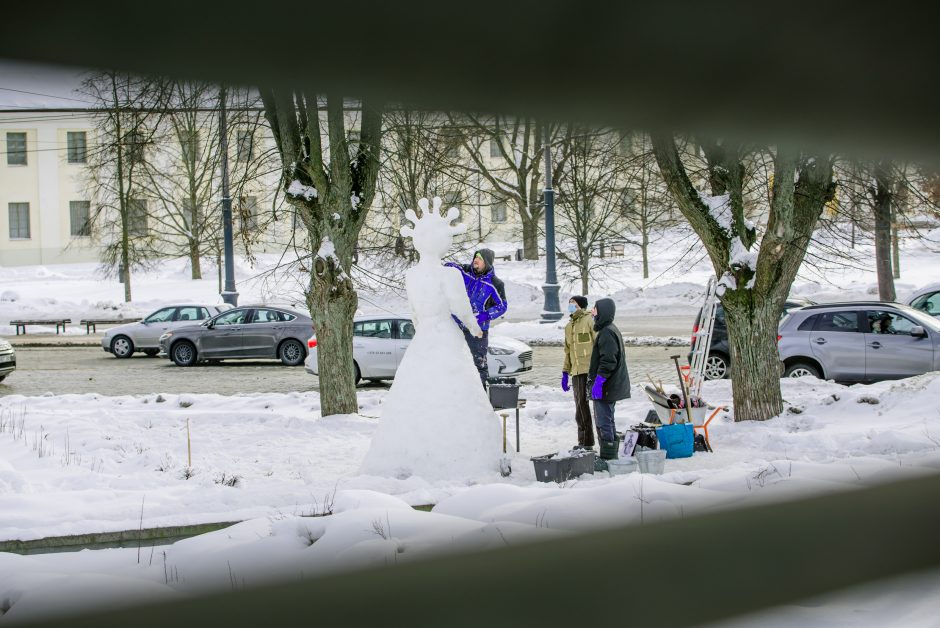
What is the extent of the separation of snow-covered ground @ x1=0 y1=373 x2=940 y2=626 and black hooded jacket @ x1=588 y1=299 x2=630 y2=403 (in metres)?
0.90

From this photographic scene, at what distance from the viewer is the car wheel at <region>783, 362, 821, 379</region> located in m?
15.0

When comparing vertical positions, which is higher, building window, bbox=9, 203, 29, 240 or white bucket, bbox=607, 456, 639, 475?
building window, bbox=9, 203, 29, 240

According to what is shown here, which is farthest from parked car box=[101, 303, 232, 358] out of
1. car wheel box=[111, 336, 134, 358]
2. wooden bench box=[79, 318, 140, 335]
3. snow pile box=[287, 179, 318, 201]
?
snow pile box=[287, 179, 318, 201]

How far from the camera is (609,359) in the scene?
9328 millimetres

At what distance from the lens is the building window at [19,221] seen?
25.9 m

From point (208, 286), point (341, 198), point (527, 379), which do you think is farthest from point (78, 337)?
point (341, 198)

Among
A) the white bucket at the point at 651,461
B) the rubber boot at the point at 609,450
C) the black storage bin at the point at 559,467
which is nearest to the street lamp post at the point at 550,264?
the rubber boot at the point at 609,450

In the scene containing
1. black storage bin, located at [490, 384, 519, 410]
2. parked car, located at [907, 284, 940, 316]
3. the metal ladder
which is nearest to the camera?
black storage bin, located at [490, 384, 519, 410]

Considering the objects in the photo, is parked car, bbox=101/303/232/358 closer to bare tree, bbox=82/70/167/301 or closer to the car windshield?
bare tree, bbox=82/70/167/301

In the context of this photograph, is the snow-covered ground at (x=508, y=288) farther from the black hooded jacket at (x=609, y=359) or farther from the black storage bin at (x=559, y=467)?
the black storage bin at (x=559, y=467)

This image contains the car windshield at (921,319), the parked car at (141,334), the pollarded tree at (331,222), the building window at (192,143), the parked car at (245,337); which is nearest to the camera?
the building window at (192,143)

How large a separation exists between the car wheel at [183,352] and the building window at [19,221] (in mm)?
5347

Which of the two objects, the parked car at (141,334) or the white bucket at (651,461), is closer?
the white bucket at (651,461)

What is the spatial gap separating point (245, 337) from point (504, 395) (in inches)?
523
